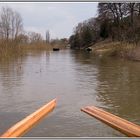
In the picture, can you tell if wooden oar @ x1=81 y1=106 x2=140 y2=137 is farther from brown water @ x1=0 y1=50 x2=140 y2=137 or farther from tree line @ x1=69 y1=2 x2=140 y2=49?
tree line @ x1=69 y1=2 x2=140 y2=49

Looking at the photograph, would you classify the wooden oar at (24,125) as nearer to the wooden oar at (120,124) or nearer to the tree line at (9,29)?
the wooden oar at (120,124)

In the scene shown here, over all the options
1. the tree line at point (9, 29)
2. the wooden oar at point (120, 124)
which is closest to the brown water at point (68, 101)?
the wooden oar at point (120, 124)

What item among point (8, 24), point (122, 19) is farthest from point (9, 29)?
point (122, 19)

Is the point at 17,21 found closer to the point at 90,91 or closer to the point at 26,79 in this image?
the point at 26,79

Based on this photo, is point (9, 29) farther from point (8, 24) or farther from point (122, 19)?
point (122, 19)

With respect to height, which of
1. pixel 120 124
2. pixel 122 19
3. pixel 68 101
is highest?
pixel 122 19

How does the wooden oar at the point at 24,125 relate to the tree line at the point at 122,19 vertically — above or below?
below

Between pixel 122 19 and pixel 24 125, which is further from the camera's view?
pixel 122 19

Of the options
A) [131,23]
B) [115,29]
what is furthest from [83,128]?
[115,29]

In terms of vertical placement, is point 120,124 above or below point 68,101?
above

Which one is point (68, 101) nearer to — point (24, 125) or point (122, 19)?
point (24, 125)

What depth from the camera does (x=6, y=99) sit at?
8484 millimetres

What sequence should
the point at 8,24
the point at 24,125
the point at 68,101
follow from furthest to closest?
the point at 8,24 → the point at 68,101 → the point at 24,125

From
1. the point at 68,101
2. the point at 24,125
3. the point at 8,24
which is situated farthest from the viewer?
the point at 8,24
